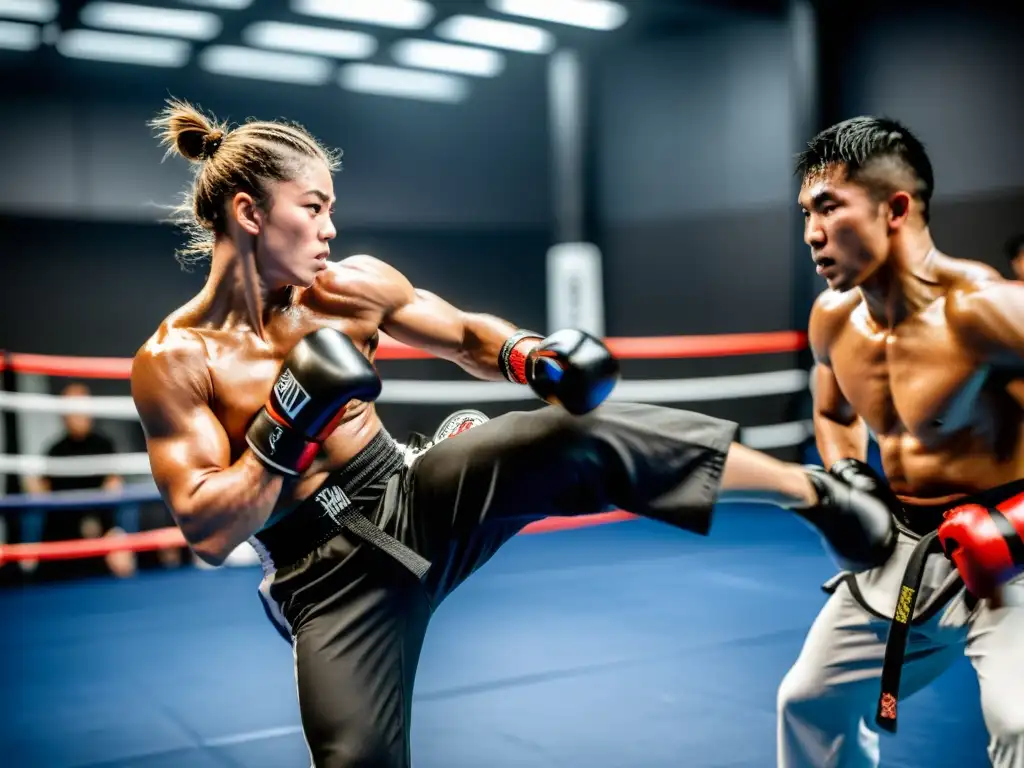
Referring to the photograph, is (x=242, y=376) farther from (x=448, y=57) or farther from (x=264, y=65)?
(x=448, y=57)

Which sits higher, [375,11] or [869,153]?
[375,11]

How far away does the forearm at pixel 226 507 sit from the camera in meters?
1.62

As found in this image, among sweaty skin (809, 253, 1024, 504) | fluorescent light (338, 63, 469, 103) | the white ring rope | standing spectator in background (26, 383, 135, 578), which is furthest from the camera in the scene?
fluorescent light (338, 63, 469, 103)

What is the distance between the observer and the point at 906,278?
1.92 m

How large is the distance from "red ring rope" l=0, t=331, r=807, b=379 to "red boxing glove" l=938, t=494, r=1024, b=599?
2.52 metres

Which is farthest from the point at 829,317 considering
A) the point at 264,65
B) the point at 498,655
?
the point at 264,65

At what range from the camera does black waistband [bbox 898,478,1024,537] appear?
1.81 meters

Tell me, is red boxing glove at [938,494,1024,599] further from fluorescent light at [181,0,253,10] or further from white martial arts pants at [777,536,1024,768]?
fluorescent light at [181,0,253,10]

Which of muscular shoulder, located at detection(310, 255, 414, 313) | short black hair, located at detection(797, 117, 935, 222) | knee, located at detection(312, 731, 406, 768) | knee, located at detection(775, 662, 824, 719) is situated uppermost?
short black hair, located at detection(797, 117, 935, 222)

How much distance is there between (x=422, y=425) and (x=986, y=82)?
4024 millimetres

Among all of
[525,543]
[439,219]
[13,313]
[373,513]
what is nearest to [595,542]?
[525,543]

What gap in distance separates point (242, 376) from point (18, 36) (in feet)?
15.3

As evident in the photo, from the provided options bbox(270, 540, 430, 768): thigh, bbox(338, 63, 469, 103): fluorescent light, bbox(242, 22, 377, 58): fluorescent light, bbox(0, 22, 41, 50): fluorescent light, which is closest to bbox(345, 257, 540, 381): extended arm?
bbox(270, 540, 430, 768): thigh

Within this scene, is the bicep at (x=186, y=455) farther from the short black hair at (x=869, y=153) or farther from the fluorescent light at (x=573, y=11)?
the fluorescent light at (x=573, y=11)
